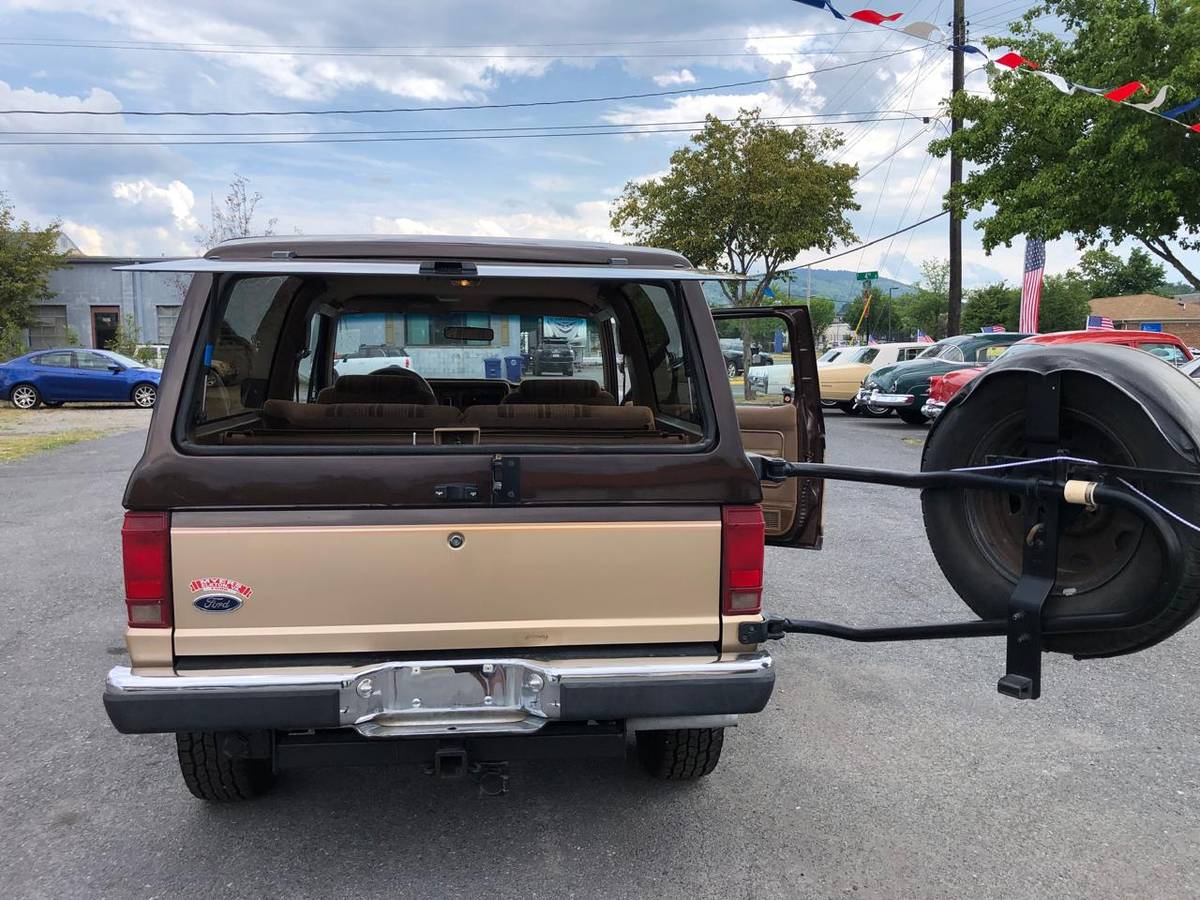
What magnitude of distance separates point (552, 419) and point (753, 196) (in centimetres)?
2376

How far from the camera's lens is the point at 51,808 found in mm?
3207

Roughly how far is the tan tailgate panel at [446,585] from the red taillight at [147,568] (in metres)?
0.03

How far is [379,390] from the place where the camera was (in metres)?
4.27

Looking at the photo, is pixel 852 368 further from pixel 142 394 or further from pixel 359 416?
pixel 359 416

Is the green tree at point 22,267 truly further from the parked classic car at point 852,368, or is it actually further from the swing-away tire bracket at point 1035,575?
the swing-away tire bracket at point 1035,575

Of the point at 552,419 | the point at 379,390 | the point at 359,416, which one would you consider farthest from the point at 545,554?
the point at 379,390

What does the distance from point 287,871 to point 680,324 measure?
→ 2071 mm

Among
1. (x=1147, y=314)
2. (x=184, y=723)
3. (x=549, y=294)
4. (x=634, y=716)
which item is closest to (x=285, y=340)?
(x=549, y=294)

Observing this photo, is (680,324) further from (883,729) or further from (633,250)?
(883,729)

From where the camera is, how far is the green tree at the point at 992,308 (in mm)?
70250

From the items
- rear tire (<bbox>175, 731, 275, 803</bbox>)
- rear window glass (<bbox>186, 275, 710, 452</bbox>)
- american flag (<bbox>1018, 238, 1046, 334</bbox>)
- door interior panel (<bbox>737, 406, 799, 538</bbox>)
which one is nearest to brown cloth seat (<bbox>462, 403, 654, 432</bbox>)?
rear window glass (<bbox>186, 275, 710, 452</bbox>)

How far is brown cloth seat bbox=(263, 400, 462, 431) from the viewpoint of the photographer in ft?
11.6

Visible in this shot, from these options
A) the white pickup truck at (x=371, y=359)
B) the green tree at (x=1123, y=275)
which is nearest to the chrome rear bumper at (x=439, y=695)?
the white pickup truck at (x=371, y=359)

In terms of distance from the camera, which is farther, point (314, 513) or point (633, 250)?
point (633, 250)
